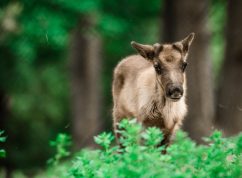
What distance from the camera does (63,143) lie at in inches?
364

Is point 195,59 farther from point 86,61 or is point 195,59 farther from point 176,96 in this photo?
point 86,61

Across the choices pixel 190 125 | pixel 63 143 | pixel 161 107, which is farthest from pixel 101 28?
pixel 63 143

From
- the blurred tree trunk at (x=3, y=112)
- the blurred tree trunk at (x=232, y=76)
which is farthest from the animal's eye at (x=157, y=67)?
the blurred tree trunk at (x=3, y=112)

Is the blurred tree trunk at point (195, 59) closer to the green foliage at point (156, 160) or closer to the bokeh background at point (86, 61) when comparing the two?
the bokeh background at point (86, 61)

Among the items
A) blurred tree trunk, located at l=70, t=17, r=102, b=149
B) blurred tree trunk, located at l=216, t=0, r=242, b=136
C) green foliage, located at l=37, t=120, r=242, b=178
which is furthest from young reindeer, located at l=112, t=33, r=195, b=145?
blurred tree trunk, located at l=70, t=17, r=102, b=149

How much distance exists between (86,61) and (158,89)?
16743 mm

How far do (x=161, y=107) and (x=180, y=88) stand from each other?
0.76 m

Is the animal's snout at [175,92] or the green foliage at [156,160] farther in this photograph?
the animal's snout at [175,92]

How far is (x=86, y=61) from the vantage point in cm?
2736

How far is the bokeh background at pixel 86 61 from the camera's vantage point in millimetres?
18062

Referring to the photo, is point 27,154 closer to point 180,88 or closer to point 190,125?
point 190,125

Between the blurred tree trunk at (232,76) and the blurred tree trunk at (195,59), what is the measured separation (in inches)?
16.4

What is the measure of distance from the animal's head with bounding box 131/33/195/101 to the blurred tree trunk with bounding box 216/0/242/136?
23.9ft

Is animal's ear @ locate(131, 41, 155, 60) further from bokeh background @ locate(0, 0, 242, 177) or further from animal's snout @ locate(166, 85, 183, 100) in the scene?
bokeh background @ locate(0, 0, 242, 177)
